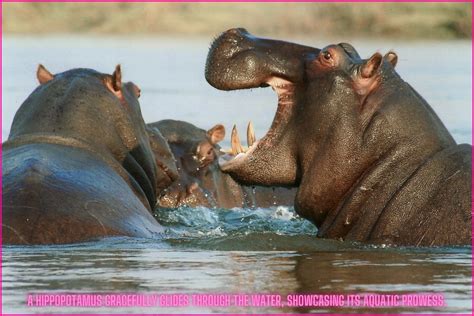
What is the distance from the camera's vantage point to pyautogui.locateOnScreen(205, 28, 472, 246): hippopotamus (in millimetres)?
8148

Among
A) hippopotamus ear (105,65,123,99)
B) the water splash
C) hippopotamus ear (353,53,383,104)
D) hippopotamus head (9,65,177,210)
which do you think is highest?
hippopotamus ear (353,53,383,104)

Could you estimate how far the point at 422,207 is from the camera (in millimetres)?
8109

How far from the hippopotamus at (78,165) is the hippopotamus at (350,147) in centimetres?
83

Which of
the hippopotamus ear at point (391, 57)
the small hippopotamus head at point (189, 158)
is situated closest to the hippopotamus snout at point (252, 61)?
the hippopotamus ear at point (391, 57)

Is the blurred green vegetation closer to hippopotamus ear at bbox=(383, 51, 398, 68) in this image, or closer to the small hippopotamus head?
the small hippopotamus head

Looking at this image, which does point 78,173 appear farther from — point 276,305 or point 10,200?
point 276,305

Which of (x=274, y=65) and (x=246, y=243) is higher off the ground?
(x=274, y=65)

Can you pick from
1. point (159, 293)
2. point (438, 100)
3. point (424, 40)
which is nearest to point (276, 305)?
point (159, 293)

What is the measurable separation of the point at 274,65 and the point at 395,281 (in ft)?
6.28

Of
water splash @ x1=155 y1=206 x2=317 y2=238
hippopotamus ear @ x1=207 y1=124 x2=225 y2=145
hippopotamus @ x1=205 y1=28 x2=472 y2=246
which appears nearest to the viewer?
hippopotamus @ x1=205 y1=28 x2=472 y2=246

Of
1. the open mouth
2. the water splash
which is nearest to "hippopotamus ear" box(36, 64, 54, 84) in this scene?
the water splash

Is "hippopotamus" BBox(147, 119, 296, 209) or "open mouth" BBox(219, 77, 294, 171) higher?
"open mouth" BBox(219, 77, 294, 171)

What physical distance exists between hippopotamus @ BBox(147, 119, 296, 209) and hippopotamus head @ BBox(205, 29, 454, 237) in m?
4.23

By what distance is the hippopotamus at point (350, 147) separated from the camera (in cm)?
815
